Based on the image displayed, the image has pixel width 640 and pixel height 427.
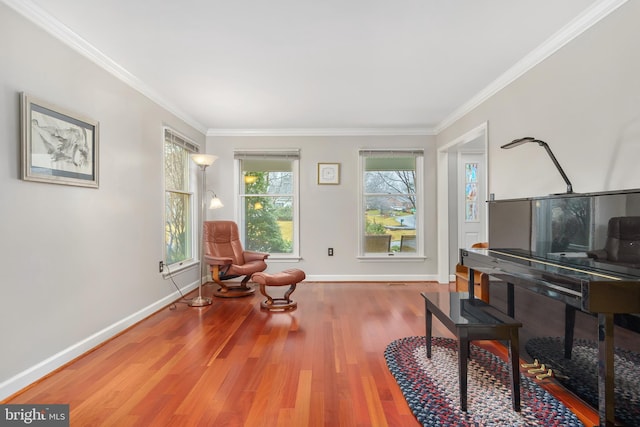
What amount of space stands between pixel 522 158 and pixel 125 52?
3.53 metres

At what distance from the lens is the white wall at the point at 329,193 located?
521 centimetres

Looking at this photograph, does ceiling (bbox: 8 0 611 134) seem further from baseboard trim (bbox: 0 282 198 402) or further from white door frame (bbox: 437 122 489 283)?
baseboard trim (bbox: 0 282 198 402)

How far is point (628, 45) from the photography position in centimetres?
193

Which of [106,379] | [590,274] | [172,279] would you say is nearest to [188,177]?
[172,279]

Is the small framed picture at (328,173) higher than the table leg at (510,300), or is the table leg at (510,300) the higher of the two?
the small framed picture at (328,173)

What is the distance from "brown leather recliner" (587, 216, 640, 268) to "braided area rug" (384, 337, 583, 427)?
0.85m

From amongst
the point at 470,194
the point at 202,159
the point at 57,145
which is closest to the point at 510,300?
the point at 470,194

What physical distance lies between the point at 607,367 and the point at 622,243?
0.63 metres

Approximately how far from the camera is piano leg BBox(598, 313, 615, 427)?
147 cm

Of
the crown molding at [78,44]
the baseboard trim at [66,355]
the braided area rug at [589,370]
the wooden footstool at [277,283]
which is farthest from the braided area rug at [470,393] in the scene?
the crown molding at [78,44]

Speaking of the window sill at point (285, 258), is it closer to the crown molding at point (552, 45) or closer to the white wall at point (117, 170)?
the white wall at point (117, 170)

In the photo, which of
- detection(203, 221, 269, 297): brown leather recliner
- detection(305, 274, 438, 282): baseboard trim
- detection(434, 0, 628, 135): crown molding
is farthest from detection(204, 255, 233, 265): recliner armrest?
detection(434, 0, 628, 135): crown molding

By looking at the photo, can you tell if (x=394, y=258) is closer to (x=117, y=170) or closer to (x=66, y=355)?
(x=117, y=170)

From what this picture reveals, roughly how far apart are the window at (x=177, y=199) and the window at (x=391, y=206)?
261 cm
